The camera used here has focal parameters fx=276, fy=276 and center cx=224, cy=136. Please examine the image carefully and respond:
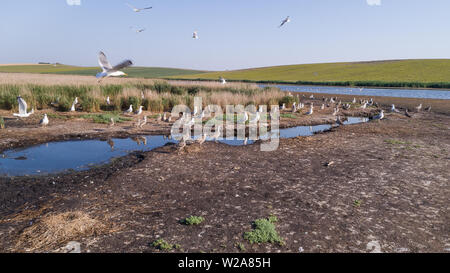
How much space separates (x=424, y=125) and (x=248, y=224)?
16675 millimetres

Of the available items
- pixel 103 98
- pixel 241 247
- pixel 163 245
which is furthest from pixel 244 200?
pixel 103 98

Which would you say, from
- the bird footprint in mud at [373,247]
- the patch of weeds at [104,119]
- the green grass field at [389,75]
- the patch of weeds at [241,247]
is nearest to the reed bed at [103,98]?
the patch of weeds at [104,119]

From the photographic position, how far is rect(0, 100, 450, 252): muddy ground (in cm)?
448

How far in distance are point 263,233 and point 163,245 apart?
1634mm

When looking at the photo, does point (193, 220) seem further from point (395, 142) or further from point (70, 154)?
point (395, 142)

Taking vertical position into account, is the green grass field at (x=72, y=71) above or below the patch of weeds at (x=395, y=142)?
above

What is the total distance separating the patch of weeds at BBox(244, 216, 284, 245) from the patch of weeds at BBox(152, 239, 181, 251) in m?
1.16

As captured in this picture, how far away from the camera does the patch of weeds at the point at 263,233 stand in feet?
14.7

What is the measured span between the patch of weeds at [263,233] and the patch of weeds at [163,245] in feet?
3.82

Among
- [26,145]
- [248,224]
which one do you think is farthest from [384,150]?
[26,145]

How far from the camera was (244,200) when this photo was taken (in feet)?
20.1

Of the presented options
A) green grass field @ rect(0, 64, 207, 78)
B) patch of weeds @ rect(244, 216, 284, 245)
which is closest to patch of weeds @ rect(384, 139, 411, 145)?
patch of weeds @ rect(244, 216, 284, 245)

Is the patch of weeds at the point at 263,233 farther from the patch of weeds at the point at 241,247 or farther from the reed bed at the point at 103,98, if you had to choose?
the reed bed at the point at 103,98
